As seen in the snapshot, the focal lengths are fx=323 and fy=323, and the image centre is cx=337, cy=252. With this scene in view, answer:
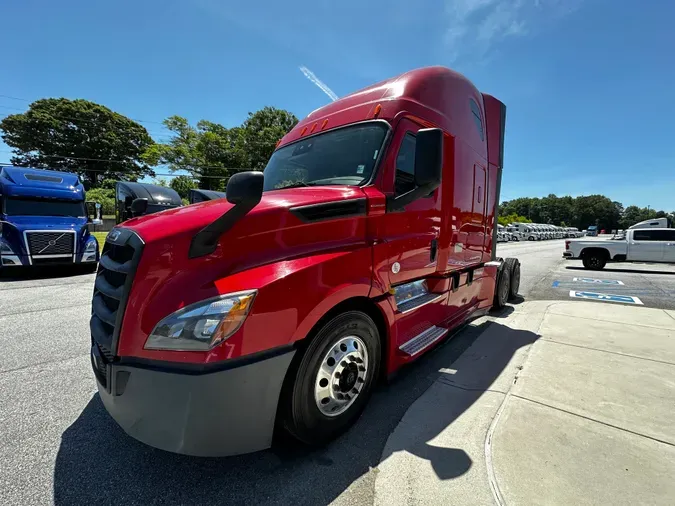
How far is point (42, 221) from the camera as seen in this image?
29.5 feet

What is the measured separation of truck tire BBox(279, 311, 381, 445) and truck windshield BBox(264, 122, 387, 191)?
3.86 feet

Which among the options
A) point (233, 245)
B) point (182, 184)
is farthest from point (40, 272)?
point (182, 184)

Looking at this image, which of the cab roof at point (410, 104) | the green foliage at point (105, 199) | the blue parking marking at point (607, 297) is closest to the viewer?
the cab roof at point (410, 104)

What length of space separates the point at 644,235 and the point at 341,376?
17279 mm

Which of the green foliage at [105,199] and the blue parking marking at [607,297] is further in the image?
the green foliage at [105,199]

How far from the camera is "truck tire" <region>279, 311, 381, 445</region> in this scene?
2016mm

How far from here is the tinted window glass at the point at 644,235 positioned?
13523mm

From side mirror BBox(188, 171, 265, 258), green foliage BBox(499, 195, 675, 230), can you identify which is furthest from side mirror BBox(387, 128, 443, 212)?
green foliage BBox(499, 195, 675, 230)

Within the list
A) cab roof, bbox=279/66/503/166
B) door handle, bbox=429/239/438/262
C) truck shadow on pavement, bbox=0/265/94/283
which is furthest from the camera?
truck shadow on pavement, bbox=0/265/94/283

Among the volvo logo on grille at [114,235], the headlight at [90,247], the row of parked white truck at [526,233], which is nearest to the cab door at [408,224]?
the volvo logo on grille at [114,235]

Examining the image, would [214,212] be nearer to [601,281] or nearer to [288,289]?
[288,289]

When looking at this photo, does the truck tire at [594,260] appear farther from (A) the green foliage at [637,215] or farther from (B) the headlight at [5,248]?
(A) the green foliage at [637,215]

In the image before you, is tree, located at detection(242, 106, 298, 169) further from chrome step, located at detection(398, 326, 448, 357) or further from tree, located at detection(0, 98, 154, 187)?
chrome step, located at detection(398, 326, 448, 357)

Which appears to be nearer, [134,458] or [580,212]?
[134,458]
